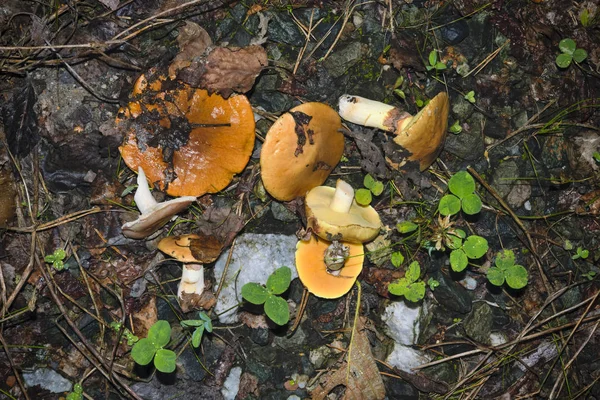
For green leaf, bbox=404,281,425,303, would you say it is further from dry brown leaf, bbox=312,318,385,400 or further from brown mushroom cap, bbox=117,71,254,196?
brown mushroom cap, bbox=117,71,254,196

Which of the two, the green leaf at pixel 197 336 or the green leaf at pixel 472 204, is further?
the green leaf at pixel 472 204

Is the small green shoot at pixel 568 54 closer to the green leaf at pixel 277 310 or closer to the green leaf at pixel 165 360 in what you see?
the green leaf at pixel 277 310

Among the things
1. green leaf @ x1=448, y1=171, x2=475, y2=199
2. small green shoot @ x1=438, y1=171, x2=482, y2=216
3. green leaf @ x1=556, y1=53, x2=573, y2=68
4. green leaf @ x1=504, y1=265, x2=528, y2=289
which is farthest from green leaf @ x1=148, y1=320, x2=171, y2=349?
green leaf @ x1=556, y1=53, x2=573, y2=68

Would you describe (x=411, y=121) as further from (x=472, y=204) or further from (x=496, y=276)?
(x=496, y=276)

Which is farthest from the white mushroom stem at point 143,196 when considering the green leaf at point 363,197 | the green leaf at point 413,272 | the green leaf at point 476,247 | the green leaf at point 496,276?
the green leaf at point 496,276

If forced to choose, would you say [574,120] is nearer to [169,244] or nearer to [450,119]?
[450,119]

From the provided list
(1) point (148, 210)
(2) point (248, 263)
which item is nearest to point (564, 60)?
(2) point (248, 263)
